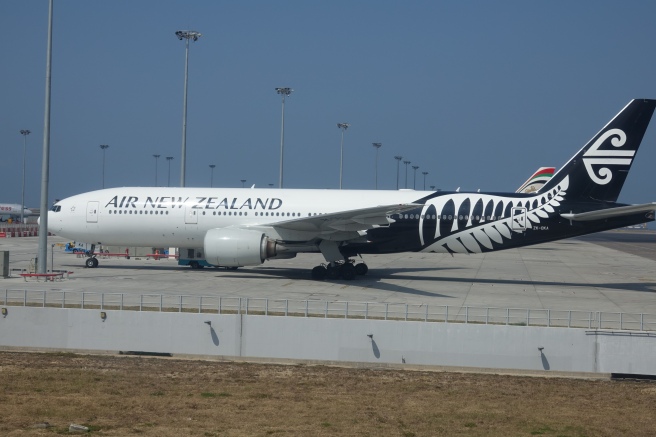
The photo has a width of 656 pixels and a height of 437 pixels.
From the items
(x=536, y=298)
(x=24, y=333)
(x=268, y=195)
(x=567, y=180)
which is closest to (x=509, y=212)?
(x=567, y=180)

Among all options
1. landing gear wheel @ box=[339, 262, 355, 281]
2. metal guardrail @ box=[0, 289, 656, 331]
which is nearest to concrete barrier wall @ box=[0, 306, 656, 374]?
metal guardrail @ box=[0, 289, 656, 331]

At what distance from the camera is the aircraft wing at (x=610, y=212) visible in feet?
112

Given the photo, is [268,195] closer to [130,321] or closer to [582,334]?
[130,321]

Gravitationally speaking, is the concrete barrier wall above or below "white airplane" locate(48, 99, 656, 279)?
below

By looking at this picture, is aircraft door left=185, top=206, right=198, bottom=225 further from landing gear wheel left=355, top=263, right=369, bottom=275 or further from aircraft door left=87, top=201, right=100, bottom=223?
landing gear wheel left=355, top=263, right=369, bottom=275

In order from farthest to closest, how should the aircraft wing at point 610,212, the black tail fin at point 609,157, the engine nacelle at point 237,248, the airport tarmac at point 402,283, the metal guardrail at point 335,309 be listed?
the black tail fin at point 609,157, the engine nacelle at point 237,248, the aircraft wing at point 610,212, the airport tarmac at point 402,283, the metal guardrail at point 335,309

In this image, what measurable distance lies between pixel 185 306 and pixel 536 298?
50.2 feet

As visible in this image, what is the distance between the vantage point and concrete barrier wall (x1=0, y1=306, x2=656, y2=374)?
2512 cm

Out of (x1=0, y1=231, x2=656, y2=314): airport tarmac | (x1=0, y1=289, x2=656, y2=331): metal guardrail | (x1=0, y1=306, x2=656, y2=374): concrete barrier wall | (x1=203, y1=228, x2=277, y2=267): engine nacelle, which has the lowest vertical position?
(x1=0, y1=306, x2=656, y2=374): concrete barrier wall

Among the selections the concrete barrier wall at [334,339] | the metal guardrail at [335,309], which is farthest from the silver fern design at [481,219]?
the concrete barrier wall at [334,339]

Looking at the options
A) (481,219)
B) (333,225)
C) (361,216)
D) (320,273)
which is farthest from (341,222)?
(481,219)

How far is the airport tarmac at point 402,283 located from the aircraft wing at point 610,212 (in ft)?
11.8

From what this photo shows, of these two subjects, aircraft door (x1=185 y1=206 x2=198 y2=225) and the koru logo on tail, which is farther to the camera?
aircraft door (x1=185 y1=206 x2=198 y2=225)

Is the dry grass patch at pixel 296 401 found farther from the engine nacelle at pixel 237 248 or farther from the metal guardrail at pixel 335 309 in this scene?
the engine nacelle at pixel 237 248
